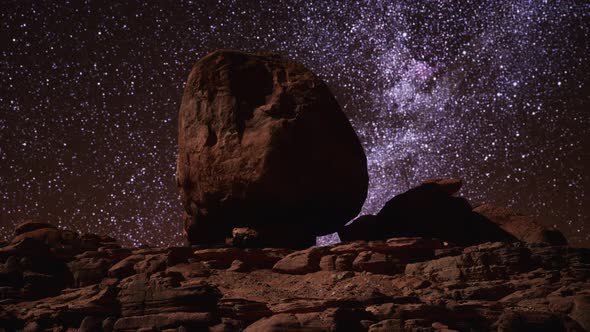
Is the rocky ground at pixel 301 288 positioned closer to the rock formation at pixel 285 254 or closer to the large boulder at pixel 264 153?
the rock formation at pixel 285 254

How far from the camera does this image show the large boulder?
14.8 m

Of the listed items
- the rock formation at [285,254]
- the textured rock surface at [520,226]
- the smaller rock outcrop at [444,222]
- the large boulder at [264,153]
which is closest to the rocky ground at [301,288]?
the rock formation at [285,254]

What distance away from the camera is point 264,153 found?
14727mm

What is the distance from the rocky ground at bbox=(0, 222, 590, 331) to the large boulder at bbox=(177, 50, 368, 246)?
2.27 metres

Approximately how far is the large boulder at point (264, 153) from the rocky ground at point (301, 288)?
89.4 inches

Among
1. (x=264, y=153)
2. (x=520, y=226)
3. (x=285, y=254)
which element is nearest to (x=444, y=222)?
(x=520, y=226)

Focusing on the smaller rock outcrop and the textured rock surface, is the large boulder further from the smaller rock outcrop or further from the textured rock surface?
the textured rock surface

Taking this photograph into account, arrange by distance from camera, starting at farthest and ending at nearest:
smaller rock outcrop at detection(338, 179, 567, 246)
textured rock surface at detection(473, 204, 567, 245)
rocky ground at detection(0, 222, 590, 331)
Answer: smaller rock outcrop at detection(338, 179, 567, 246), textured rock surface at detection(473, 204, 567, 245), rocky ground at detection(0, 222, 590, 331)

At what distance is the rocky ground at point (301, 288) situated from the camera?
8.73 m

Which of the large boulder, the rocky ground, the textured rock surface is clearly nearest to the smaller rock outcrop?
the textured rock surface

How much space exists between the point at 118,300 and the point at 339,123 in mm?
9600

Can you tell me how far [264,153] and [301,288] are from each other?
518cm

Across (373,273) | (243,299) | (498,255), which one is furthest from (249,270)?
(498,255)

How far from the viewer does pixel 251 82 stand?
16.4m
